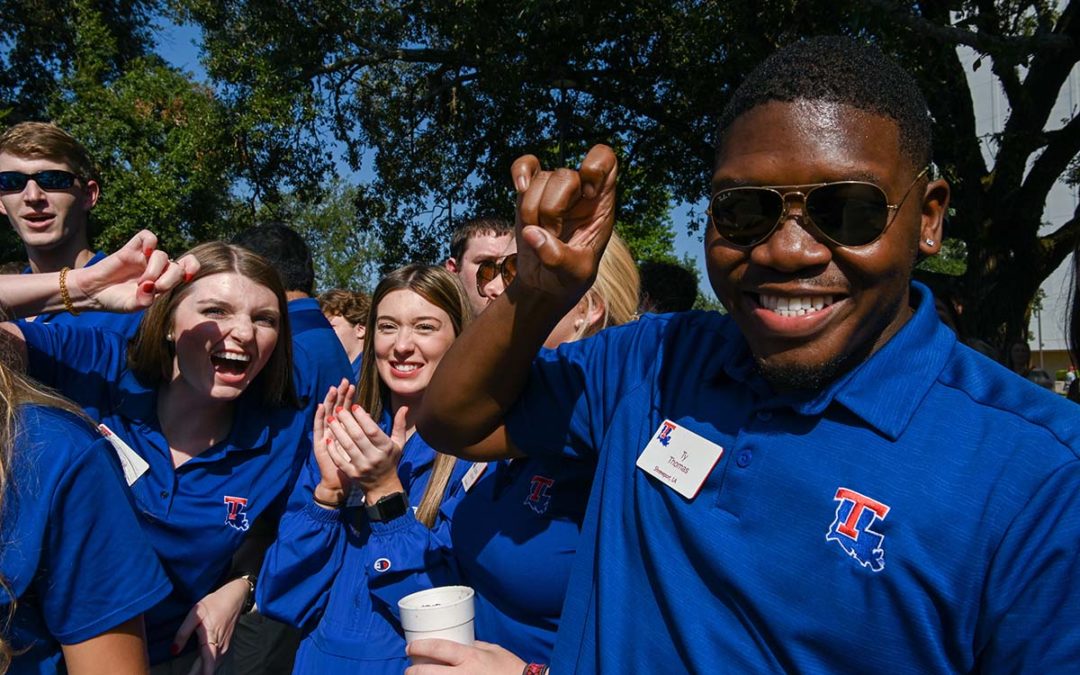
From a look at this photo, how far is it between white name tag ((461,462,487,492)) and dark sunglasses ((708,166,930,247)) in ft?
4.00

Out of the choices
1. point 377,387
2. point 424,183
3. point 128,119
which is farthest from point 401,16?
point 377,387

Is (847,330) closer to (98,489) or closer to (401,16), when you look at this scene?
(98,489)

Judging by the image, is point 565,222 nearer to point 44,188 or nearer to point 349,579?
point 349,579

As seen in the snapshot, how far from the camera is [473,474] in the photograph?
7.94 feet

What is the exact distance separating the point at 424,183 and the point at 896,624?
11.9 m

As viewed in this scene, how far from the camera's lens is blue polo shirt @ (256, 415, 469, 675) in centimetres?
251

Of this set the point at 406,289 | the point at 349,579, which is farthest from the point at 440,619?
the point at 406,289

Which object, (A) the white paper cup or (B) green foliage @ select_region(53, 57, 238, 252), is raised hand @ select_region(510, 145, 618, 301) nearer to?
(A) the white paper cup

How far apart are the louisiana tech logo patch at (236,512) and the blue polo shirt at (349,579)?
26 cm

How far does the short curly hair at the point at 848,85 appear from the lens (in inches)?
54.1

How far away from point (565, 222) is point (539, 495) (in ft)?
2.80

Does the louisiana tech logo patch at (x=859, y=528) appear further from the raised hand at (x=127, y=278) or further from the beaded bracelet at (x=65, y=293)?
the beaded bracelet at (x=65, y=293)

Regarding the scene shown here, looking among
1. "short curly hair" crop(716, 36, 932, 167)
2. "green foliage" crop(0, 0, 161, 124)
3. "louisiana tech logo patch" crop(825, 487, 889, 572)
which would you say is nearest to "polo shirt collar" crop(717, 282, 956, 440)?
"louisiana tech logo patch" crop(825, 487, 889, 572)

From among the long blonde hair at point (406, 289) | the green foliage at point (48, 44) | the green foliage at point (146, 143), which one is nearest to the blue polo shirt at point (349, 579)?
the long blonde hair at point (406, 289)
